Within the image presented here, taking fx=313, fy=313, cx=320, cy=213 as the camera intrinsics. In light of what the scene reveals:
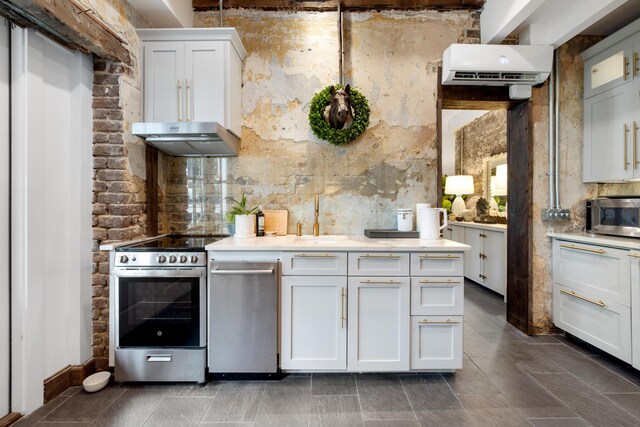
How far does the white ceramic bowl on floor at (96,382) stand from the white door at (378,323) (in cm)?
166

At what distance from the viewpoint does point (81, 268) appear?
2172 millimetres

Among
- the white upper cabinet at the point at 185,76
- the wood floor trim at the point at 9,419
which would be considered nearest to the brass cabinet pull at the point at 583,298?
the white upper cabinet at the point at 185,76

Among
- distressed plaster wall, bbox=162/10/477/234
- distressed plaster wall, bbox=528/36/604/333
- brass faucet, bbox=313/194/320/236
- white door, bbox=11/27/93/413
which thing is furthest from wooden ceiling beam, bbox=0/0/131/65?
distressed plaster wall, bbox=528/36/604/333

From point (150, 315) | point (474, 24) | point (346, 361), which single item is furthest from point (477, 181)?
point (150, 315)

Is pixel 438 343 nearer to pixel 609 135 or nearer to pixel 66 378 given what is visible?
pixel 609 135

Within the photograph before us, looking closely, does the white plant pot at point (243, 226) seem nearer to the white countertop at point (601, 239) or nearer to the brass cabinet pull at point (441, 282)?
the brass cabinet pull at point (441, 282)

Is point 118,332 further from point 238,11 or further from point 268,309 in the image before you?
point 238,11

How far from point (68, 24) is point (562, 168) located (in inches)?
156

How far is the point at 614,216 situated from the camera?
262 centimetres

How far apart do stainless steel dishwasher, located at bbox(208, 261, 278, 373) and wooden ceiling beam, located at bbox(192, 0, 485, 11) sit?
237cm

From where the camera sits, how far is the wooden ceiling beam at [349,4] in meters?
2.86

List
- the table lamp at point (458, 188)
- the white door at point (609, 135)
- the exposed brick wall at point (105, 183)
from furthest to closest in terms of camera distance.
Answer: the table lamp at point (458, 188) → the white door at point (609, 135) → the exposed brick wall at point (105, 183)

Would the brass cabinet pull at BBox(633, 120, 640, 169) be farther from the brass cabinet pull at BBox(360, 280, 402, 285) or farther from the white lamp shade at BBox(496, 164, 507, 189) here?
the brass cabinet pull at BBox(360, 280, 402, 285)

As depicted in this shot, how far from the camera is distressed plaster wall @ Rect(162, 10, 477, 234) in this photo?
9.52ft
